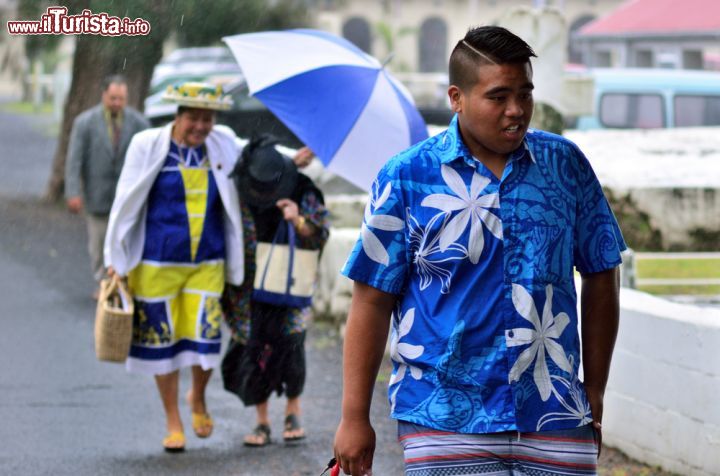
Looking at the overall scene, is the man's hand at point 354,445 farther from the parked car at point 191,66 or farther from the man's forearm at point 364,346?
the parked car at point 191,66

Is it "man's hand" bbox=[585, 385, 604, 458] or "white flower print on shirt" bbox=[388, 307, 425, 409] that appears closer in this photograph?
"white flower print on shirt" bbox=[388, 307, 425, 409]

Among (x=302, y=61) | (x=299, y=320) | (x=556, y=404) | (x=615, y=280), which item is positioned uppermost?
(x=302, y=61)

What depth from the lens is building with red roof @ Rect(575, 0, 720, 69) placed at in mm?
9906

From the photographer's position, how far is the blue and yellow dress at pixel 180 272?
640 cm

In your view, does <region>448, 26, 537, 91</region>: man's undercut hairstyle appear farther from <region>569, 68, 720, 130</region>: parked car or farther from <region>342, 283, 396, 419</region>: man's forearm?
<region>569, 68, 720, 130</region>: parked car

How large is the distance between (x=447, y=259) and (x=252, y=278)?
3591mm

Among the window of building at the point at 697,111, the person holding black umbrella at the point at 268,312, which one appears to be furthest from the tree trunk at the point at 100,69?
the person holding black umbrella at the point at 268,312

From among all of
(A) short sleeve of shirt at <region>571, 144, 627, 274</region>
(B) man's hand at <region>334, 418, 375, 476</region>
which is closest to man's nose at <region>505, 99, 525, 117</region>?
(A) short sleeve of shirt at <region>571, 144, 627, 274</region>

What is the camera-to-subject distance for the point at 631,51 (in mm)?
16500

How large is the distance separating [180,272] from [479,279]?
3473mm

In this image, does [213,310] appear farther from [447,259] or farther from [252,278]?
[447,259]

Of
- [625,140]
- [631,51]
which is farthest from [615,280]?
[631,51]

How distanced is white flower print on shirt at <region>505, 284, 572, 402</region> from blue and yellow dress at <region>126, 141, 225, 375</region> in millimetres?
3446

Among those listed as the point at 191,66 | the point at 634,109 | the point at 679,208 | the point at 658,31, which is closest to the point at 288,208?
the point at 679,208
